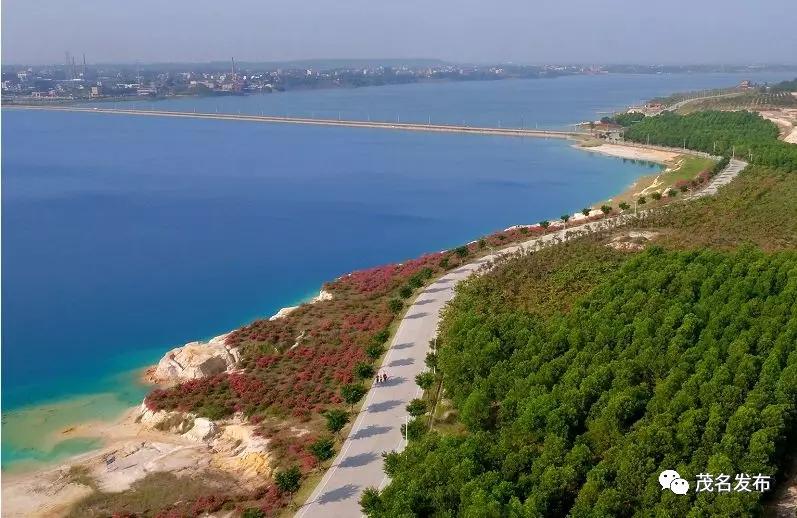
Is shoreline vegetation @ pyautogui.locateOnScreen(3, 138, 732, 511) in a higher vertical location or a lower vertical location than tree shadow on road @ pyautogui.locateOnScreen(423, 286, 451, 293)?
→ lower

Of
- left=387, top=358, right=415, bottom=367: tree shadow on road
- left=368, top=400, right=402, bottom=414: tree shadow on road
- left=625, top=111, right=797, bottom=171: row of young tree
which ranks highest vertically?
left=625, top=111, right=797, bottom=171: row of young tree

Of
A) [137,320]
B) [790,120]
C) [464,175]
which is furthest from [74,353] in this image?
[790,120]

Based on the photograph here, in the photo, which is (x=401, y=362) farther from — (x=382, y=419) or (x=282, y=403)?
(x=282, y=403)

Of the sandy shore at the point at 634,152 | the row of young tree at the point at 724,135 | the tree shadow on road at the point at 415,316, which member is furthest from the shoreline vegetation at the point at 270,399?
the sandy shore at the point at 634,152

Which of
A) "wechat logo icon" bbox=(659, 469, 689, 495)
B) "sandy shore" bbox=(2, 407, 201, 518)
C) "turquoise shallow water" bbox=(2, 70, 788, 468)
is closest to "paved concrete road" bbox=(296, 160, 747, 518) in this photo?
"sandy shore" bbox=(2, 407, 201, 518)

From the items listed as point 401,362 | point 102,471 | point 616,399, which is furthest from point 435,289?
point 102,471

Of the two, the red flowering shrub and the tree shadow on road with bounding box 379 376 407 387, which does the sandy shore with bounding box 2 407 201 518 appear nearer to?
the red flowering shrub

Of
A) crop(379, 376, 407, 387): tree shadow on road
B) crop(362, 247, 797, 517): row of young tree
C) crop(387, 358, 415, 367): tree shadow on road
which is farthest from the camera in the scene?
crop(387, 358, 415, 367): tree shadow on road
